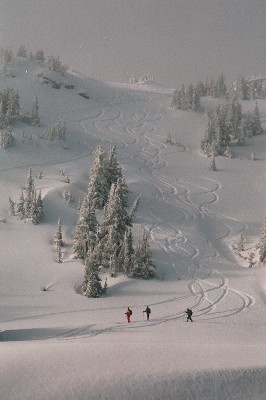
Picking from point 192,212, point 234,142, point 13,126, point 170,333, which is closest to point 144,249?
point 170,333

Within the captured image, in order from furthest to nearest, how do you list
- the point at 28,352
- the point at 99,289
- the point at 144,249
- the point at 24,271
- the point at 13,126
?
the point at 13,126
the point at 144,249
the point at 24,271
the point at 99,289
the point at 28,352

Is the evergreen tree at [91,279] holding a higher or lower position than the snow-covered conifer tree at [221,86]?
lower

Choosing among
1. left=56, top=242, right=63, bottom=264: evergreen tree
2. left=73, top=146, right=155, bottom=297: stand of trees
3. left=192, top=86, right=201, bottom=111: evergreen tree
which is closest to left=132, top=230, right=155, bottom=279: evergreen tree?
left=73, top=146, right=155, bottom=297: stand of trees

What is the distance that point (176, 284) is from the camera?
34281 mm

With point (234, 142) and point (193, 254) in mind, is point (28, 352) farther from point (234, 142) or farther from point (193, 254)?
point (234, 142)

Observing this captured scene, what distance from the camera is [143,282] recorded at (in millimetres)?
33500

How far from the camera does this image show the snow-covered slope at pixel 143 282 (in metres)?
15.1

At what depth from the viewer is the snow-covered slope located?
15.1 m

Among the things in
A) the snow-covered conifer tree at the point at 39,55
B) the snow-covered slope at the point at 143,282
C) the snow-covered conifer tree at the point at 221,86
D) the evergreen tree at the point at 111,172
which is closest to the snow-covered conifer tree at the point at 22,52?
the snow-covered conifer tree at the point at 39,55

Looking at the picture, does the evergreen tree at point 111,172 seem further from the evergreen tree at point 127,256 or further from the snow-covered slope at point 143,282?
the evergreen tree at point 127,256

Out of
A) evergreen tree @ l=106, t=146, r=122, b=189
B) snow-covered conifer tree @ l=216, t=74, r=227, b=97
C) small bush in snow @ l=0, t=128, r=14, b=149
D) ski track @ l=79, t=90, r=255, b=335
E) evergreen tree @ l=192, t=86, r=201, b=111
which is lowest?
ski track @ l=79, t=90, r=255, b=335

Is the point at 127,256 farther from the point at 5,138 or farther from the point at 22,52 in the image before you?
the point at 22,52

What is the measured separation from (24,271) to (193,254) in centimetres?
1690

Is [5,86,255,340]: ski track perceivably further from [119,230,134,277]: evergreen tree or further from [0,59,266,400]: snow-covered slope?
[119,230,134,277]: evergreen tree
